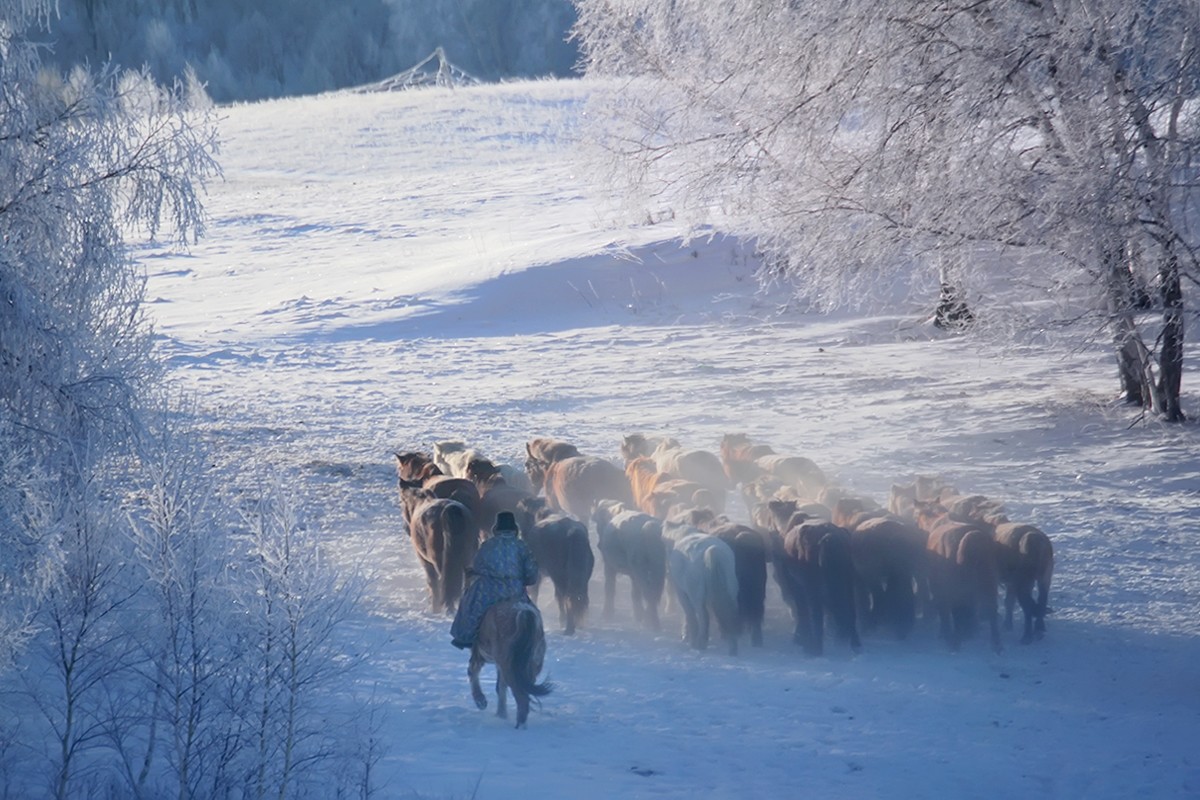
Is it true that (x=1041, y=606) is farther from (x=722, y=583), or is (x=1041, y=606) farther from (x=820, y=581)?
(x=722, y=583)

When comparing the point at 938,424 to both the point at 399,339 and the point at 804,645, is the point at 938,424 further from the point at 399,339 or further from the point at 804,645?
the point at 399,339

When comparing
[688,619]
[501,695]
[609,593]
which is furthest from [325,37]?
[501,695]

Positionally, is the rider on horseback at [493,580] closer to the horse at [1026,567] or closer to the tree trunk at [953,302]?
the horse at [1026,567]

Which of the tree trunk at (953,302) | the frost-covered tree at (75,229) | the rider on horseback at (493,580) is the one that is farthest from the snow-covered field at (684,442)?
the frost-covered tree at (75,229)

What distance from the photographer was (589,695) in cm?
835

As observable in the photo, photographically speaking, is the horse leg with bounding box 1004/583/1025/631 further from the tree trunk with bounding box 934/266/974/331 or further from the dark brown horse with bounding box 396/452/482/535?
the tree trunk with bounding box 934/266/974/331

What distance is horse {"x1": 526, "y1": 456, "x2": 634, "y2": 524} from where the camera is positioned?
1170cm

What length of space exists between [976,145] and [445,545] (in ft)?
23.8

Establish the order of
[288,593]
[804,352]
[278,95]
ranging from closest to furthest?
1. [288,593]
2. [804,352]
3. [278,95]

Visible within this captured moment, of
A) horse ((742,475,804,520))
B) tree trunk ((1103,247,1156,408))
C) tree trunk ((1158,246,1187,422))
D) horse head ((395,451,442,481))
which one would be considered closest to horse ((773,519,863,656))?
horse ((742,475,804,520))

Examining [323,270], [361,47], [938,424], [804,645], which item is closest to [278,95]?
[361,47]

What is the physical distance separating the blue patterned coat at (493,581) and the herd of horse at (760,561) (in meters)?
0.10

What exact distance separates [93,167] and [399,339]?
39.9 feet

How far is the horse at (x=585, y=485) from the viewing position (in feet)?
38.4
